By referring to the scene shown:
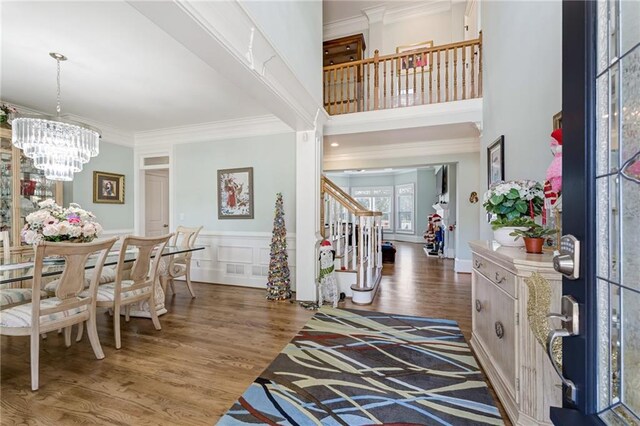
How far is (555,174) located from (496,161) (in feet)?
6.40

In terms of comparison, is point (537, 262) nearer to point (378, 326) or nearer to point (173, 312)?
point (378, 326)

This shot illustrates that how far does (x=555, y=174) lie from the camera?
137 cm

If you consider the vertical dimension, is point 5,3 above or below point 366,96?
below

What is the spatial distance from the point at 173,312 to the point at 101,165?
10.7 ft

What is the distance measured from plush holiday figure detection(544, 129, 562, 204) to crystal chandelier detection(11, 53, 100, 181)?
4.18 metres

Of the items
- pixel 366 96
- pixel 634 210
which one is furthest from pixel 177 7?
pixel 366 96

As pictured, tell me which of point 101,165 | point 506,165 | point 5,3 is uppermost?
point 5,3

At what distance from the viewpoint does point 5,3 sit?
207cm

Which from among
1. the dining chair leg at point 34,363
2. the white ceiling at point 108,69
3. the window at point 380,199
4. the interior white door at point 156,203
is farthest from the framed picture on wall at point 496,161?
the window at point 380,199

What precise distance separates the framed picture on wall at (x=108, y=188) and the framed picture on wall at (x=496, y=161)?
601 cm

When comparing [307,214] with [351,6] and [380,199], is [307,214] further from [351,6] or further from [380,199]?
[380,199]

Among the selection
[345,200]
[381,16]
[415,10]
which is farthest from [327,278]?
[415,10]

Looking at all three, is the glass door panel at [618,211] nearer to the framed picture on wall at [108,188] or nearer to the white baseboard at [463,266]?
the white baseboard at [463,266]

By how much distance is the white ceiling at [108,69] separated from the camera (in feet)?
7.39
